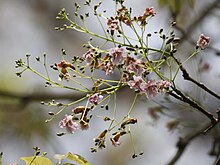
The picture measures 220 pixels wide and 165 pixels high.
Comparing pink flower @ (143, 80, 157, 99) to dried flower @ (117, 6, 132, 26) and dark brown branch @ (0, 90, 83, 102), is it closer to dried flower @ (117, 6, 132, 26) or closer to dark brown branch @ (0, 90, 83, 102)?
dried flower @ (117, 6, 132, 26)

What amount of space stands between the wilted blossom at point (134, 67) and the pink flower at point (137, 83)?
11 mm

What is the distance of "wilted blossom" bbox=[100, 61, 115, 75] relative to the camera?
3.08ft

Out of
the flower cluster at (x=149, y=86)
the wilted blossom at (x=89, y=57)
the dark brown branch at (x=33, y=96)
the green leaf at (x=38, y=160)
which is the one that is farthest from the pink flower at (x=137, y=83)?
the dark brown branch at (x=33, y=96)

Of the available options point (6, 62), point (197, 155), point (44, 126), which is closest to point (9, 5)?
point (6, 62)

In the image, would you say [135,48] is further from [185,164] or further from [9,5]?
[9,5]

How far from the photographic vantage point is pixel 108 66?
945mm

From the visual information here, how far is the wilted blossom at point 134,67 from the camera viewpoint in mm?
913

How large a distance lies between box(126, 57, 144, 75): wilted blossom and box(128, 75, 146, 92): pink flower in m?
0.01

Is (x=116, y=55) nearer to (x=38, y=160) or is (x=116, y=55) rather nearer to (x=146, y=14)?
(x=146, y=14)

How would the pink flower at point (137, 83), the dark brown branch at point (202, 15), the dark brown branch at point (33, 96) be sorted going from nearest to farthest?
the pink flower at point (137, 83) → the dark brown branch at point (202, 15) → the dark brown branch at point (33, 96)

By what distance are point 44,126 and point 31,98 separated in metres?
0.44

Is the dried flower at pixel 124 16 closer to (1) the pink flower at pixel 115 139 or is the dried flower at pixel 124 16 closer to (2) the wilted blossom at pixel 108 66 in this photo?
(2) the wilted blossom at pixel 108 66

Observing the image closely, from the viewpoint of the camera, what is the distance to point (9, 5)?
3072 millimetres

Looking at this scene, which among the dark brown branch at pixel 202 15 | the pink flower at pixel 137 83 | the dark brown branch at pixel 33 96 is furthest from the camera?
the dark brown branch at pixel 33 96
